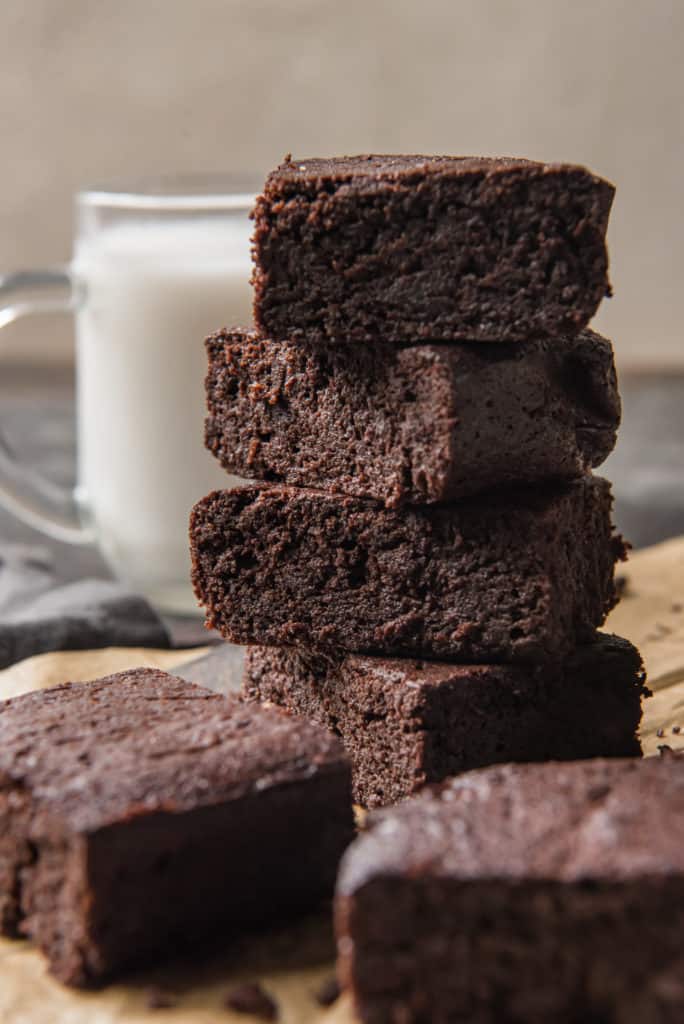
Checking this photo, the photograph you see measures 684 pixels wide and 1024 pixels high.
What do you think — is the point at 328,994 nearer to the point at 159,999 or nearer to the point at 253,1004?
the point at 253,1004

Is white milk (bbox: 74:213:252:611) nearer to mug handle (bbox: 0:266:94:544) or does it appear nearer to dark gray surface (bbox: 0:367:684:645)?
mug handle (bbox: 0:266:94:544)

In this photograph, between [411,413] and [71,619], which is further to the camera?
[71,619]

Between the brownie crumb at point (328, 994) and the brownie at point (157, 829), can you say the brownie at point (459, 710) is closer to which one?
the brownie at point (157, 829)

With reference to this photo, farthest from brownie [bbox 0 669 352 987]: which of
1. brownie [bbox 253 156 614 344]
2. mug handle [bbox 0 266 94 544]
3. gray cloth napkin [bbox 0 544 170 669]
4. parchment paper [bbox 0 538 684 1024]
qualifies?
mug handle [bbox 0 266 94 544]

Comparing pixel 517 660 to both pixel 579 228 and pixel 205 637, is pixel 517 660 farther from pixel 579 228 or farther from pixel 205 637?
pixel 205 637

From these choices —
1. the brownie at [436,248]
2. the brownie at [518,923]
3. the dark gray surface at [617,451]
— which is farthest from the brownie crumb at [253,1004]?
the dark gray surface at [617,451]

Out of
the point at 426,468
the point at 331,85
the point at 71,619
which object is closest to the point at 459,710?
the point at 426,468
